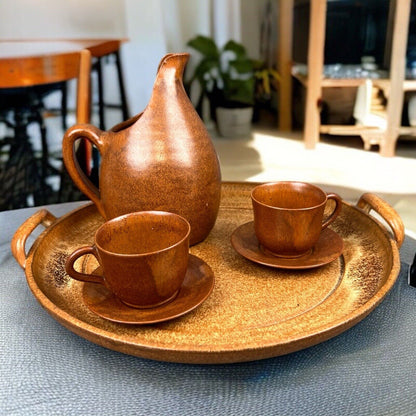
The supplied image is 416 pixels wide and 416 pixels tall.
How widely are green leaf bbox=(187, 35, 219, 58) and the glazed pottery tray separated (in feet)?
8.00

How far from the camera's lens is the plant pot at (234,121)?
2.94 m

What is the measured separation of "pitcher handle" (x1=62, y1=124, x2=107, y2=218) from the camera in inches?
23.5

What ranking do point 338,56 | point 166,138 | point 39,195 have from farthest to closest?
1. point 338,56
2. point 39,195
3. point 166,138

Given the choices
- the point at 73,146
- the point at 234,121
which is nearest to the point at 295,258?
the point at 73,146

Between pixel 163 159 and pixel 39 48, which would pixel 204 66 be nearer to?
pixel 39 48

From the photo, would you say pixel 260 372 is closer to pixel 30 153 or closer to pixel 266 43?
pixel 30 153

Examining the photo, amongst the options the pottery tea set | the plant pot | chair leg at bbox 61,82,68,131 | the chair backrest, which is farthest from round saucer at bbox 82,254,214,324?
the plant pot

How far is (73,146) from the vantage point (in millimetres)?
609

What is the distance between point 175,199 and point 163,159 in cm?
5

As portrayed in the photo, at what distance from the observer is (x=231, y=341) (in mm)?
426

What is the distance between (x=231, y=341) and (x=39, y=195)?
4.86 feet

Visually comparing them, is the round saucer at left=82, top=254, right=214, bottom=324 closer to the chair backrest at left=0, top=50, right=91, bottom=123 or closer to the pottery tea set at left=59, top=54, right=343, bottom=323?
the pottery tea set at left=59, top=54, right=343, bottom=323

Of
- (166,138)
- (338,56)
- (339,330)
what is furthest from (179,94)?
(338,56)

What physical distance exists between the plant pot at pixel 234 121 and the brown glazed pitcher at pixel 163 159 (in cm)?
240
